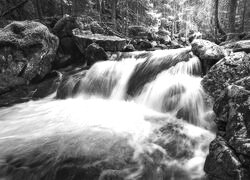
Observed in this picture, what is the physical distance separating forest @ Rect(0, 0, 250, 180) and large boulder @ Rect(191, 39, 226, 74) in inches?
1.3

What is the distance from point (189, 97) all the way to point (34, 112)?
17.8 feet

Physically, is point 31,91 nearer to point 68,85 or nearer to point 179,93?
point 68,85

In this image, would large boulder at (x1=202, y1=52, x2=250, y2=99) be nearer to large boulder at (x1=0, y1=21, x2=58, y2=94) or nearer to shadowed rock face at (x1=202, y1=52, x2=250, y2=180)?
shadowed rock face at (x1=202, y1=52, x2=250, y2=180)

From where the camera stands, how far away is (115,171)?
370 centimetres

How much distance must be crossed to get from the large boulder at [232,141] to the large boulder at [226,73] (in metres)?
1.73

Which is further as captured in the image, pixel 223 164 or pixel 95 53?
pixel 95 53

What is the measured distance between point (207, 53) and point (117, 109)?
3.63 m

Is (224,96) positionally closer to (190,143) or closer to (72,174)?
(190,143)

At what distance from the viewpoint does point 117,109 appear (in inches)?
279

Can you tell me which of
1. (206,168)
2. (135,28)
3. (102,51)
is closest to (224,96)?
(206,168)

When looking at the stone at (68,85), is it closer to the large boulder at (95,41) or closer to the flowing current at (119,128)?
the flowing current at (119,128)

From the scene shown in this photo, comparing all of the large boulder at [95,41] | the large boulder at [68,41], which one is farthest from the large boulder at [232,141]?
the large boulder at [68,41]

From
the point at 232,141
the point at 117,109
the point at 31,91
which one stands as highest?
the point at 232,141

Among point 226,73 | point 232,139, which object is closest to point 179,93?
point 226,73
